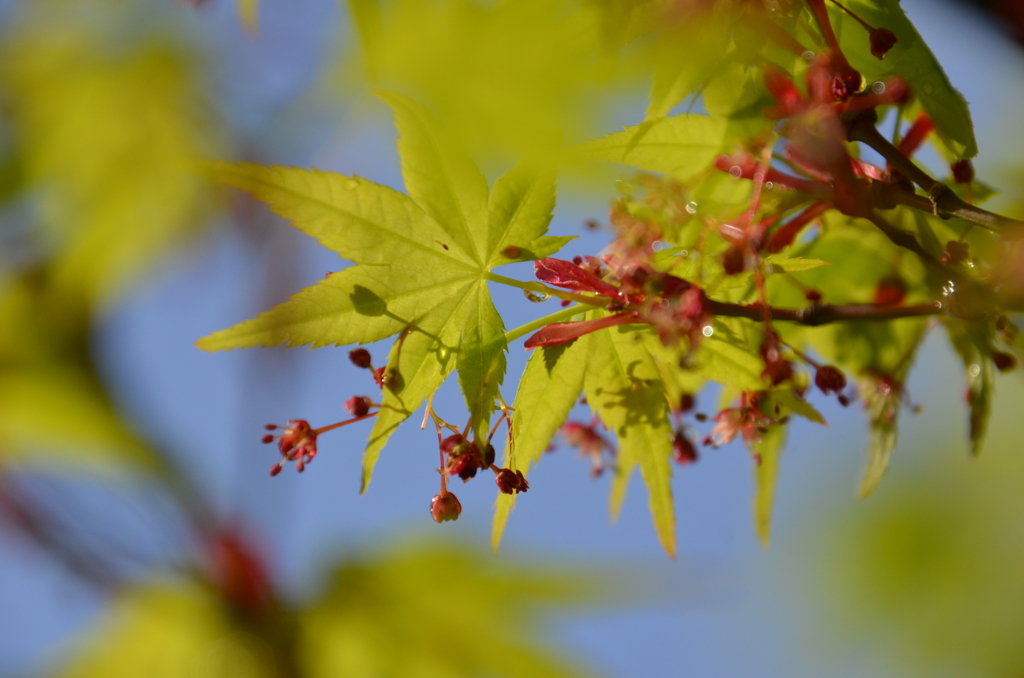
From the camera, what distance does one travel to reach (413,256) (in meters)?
1.13

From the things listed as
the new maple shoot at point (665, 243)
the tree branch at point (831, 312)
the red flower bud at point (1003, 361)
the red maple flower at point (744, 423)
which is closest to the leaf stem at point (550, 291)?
the new maple shoot at point (665, 243)

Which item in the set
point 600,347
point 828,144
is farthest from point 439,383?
point 828,144

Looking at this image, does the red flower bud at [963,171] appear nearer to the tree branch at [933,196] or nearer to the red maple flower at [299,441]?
the tree branch at [933,196]

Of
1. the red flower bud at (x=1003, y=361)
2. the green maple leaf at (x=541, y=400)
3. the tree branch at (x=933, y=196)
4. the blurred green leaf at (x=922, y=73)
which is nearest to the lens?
the tree branch at (x=933, y=196)

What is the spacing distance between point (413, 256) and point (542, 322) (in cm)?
21

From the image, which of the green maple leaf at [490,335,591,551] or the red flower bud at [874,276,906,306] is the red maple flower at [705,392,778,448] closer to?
the green maple leaf at [490,335,591,551]

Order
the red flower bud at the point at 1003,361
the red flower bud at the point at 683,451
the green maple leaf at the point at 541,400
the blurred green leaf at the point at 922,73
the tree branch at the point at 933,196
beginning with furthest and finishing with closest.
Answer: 1. the red flower bud at the point at 683,451
2. the red flower bud at the point at 1003,361
3. the green maple leaf at the point at 541,400
4. the blurred green leaf at the point at 922,73
5. the tree branch at the point at 933,196

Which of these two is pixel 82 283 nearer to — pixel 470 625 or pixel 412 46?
pixel 470 625

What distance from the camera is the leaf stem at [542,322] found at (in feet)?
3.59

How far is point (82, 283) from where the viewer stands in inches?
77.2

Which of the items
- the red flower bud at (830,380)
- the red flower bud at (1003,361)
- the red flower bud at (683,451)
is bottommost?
the red flower bud at (683,451)

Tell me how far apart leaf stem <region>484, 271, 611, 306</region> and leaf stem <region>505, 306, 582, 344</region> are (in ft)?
0.06

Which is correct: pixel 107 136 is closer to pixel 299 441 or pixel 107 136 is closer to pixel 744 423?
pixel 299 441

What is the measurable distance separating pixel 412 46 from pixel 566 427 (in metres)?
0.88
